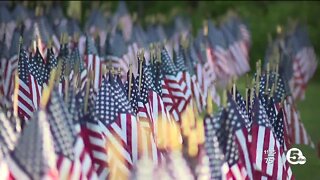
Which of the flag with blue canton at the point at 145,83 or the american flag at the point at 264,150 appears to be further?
the flag with blue canton at the point at 145,83

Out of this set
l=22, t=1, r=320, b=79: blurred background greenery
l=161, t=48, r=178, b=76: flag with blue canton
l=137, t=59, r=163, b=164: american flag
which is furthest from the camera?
l=22, t=1, r=320, b=79: blurred background greenery

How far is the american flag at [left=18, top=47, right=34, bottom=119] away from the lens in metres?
12.6

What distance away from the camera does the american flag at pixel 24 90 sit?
41.2 feet

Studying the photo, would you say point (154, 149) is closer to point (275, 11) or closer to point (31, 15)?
point (31, 15)

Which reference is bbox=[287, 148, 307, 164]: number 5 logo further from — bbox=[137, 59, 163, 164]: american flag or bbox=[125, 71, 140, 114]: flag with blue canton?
bbox=[125, 71, 140, 114]: flag with blue canton

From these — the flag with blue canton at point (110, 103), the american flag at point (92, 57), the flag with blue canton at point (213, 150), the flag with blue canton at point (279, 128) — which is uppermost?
the american flag at point (92, 57)

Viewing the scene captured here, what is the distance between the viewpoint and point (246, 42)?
26938 mm

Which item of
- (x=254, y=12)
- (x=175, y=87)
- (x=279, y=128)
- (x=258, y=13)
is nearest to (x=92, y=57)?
(x=175, y=87)

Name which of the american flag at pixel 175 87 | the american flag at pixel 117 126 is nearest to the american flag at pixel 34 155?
the american flag at pixel 117 126

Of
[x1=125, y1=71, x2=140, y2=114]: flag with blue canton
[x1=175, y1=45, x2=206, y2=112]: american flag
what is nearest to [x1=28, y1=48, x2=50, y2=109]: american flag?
[x1=125, y1=71, x2=140, y2=114]: flag with blue canton

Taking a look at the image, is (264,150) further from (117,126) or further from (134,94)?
(134,94)

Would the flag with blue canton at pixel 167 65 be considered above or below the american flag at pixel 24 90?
above

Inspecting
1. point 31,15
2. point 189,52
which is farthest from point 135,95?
point 31,15

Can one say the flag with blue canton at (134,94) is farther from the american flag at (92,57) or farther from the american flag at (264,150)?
the american flag at (92,57)
